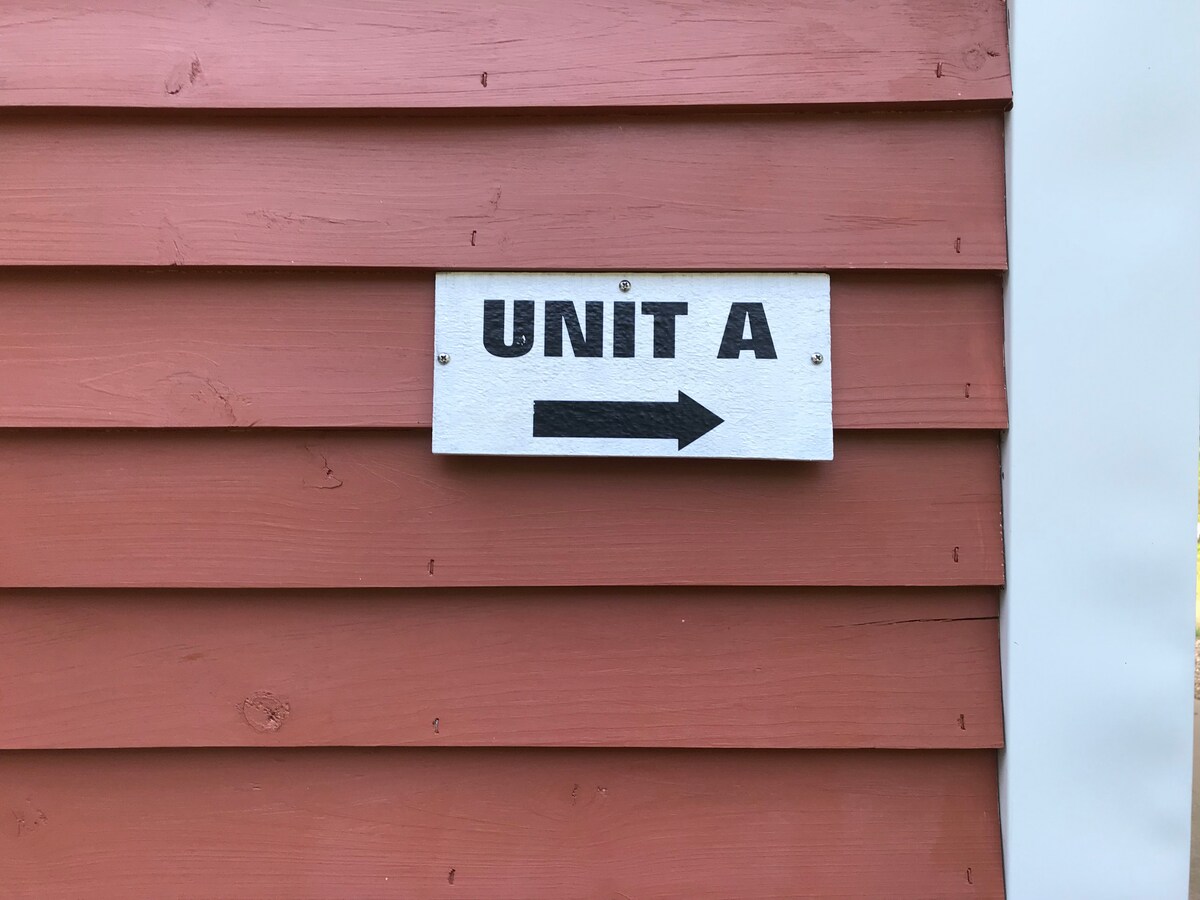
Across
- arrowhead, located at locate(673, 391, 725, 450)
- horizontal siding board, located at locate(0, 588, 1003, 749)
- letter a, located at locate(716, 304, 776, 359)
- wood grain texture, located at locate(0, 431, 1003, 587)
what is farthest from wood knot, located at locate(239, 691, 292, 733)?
letter a, located at locate(716, 304, 776, 359)

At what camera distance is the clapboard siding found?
2.91ft

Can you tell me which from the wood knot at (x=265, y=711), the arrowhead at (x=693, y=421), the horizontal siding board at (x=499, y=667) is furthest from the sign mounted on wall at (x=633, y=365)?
the wood knot at (x=265, y=711)

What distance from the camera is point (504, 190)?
35.1 inches

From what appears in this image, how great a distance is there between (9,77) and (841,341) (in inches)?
42.5

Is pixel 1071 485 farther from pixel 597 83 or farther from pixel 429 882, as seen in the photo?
pixel 429 882

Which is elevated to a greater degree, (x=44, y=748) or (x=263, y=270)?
(x=263, y=270)

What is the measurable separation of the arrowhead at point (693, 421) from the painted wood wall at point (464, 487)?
63mm

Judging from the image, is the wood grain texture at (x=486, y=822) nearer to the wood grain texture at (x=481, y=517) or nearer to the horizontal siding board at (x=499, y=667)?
the horizontal siding board at (x=499, y=667)

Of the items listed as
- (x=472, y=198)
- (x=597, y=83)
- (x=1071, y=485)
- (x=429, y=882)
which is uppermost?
(x=597, y=83)

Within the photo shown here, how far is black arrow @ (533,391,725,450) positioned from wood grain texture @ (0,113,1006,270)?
0.17 m

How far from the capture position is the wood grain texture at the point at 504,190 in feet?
2.91

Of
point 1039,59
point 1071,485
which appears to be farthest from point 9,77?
point 1071,485

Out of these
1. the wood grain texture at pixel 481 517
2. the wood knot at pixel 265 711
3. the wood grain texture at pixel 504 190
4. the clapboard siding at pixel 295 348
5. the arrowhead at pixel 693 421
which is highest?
the wood grain texture at pixel 504 190

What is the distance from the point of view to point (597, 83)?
882mm
